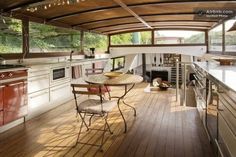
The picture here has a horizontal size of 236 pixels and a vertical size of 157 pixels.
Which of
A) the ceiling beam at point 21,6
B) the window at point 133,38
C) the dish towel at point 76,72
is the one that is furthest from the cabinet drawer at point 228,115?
the window at point 133,38

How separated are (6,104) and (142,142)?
213 centimetres

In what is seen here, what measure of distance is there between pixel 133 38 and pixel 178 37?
1.78 m

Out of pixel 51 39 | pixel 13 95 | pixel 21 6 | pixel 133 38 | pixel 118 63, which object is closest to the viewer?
pixel 13 95

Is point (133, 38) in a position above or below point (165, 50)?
above

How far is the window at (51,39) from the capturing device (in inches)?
204

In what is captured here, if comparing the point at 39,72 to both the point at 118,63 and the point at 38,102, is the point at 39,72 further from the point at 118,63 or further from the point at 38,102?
→ the point at 118,63

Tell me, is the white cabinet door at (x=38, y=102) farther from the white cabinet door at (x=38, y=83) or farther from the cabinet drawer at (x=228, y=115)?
the cabinet drawer at (x=228, y=115)

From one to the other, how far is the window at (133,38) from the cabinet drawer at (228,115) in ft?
23.8

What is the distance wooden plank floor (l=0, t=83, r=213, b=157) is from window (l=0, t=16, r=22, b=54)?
145 cm

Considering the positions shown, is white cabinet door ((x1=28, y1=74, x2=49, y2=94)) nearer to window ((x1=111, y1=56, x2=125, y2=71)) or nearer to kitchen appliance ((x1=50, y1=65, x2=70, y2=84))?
kitchen appliance ((x1=50, y1=65, x2=70, y2=84))

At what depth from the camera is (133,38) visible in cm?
932

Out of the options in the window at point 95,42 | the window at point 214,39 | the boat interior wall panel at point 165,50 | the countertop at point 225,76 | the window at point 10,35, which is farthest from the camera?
the boat interior wall panel at point 165,50

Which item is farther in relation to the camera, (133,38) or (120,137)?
(133,38)

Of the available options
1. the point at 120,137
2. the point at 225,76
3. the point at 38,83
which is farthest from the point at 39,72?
the point at 225,76
